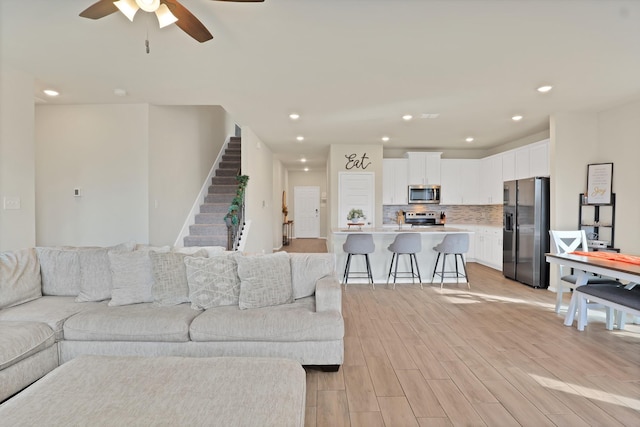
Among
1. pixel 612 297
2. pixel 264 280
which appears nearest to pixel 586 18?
pixel 612 297

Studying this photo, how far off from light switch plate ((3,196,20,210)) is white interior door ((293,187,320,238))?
881 centimetres

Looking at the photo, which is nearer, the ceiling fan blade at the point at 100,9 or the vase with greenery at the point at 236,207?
the ceiling fan blade at the point at 100,9

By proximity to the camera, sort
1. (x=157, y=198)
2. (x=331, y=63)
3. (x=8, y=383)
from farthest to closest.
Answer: (x=157, y=198), (x=331, y=63), (x=8, y=383)

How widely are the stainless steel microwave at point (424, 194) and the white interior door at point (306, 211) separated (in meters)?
4.96

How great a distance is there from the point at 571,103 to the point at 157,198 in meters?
5.89

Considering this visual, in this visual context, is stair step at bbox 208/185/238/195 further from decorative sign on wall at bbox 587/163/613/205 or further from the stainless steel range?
decorative sign on wall at bbox 587/163/613/205

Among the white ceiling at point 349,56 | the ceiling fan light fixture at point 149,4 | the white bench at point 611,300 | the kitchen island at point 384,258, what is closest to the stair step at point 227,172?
the white ceiling at point 349,56

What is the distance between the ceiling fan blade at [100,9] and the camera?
1920 mm

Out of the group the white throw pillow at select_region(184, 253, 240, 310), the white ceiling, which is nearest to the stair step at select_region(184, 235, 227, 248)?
the white ceiling

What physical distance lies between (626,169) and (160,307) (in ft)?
19.1

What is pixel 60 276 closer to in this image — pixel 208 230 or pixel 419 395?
pixel 208 230

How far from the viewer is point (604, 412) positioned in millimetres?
1992

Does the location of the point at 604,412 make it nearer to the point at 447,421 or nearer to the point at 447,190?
the point at 447,421

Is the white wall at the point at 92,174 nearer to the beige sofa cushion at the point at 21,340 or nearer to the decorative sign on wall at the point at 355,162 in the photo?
the beige sofa cushion at the point at 21,340
